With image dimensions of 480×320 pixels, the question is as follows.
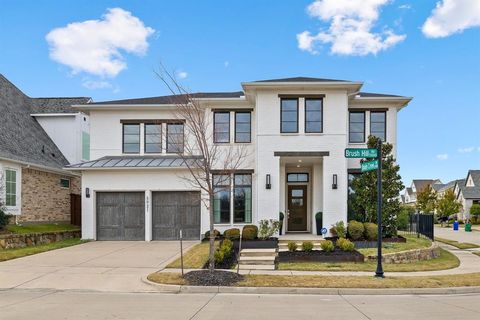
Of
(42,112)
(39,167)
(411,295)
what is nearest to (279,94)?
(411,295)

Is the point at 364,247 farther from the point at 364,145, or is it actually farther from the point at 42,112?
the point at 42,112

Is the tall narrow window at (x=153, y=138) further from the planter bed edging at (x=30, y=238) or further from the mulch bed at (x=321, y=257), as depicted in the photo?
the mulch bed at (x=321, y=257)

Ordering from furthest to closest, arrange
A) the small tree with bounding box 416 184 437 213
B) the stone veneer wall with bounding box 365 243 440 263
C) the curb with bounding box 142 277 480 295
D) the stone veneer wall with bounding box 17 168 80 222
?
the small tree with bounding box 416 184 437 213 → the stone veneer wall with bounding box 17 168 80 222 → the stone veneer wall with bounding box 365 243 440 263 → the curb with bounding box 142 277 480 295

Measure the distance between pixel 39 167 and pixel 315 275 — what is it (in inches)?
636

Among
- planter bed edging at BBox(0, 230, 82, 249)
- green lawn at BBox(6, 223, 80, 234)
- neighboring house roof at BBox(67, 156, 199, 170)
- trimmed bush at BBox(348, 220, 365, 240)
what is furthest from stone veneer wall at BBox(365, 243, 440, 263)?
green lawn at BBox(6, 223, 80, 234)

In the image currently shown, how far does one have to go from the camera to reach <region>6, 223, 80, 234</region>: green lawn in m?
19.0

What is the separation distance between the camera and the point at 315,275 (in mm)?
12031

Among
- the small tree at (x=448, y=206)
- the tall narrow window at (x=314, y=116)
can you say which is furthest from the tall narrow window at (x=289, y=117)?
the small tree at (x=448, y=206)

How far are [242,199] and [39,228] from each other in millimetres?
10059

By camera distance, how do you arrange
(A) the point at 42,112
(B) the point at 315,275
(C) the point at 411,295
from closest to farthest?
1. (C) the point at 411,295
2. (B) the point at 315,275
3. (A) the point at 42,112

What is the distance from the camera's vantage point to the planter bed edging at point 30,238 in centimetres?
1730

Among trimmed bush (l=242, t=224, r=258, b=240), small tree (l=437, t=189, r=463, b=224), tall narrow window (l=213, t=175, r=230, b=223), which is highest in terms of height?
tall narrow window (l=213, t=175, r=230, b=223)

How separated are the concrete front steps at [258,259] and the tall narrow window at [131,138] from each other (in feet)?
31.1

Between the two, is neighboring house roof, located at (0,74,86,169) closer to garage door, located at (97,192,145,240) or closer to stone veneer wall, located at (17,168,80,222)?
stone veneer wall, located at (17,168,80,222)
